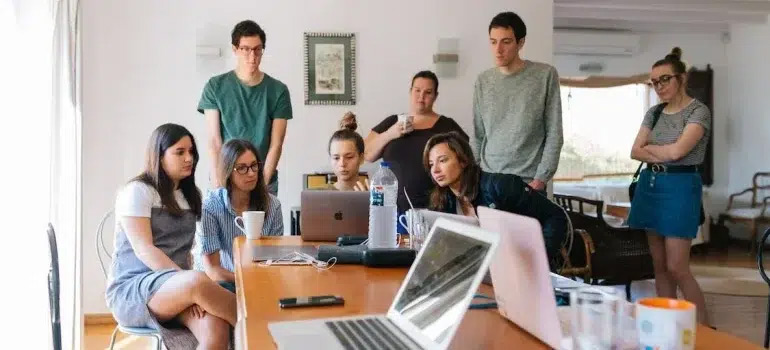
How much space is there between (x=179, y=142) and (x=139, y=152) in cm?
189

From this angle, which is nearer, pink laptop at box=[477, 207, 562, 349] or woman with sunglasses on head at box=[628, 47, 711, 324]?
pink laptop at box=[477, 207, 562, 349]

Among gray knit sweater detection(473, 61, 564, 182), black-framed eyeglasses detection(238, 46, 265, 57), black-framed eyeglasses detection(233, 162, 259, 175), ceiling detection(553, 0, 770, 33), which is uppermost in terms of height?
ceiling detection(553, 0, 770, 33)

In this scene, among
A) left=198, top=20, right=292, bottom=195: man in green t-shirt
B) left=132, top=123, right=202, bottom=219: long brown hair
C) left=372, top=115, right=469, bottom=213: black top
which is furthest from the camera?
left=372, top=115, right=469, bottom=213: black top

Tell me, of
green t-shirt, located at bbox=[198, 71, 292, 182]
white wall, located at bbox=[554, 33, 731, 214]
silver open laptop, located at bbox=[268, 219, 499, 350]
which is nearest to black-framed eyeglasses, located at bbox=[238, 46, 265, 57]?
green t-shirt, located at bbox=[198, 71, 292, 182]

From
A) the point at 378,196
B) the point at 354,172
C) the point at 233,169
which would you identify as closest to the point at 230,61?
the point at 354,172

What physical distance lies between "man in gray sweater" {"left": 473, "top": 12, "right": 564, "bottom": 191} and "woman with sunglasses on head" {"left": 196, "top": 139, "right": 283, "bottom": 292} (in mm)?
1159

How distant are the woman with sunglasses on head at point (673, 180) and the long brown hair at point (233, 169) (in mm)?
1858

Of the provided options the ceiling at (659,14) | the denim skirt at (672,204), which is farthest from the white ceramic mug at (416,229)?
the ceiling at (659,14)

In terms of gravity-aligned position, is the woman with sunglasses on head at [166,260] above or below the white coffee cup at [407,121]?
below

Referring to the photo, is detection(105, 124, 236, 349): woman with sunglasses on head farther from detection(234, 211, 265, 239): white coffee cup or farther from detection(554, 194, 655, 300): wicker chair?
detection(554, 194, 655, 300): wicker chair

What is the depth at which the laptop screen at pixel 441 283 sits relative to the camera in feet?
3.21

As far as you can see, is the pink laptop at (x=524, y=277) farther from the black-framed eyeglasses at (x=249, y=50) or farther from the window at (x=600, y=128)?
the window at (x=600, y=128)

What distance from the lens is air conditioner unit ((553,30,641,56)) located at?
284 inches

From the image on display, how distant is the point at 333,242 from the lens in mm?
2266
